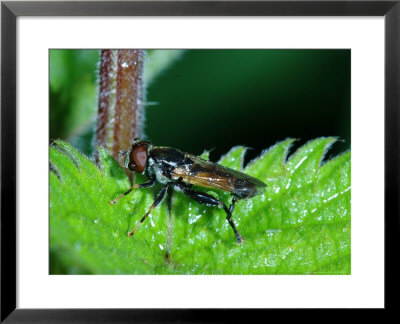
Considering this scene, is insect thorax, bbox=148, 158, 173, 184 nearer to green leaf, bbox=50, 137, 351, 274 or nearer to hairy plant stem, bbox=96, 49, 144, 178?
green leaf, bbox=50, 137, 351, 274

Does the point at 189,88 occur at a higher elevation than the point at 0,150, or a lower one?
higher

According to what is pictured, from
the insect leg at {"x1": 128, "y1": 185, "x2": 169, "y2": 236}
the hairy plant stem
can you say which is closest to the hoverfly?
the insect leg at {"x1": 128, "y1": 185, "x2": 169, "y2": 236}

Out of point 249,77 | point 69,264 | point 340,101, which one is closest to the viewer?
point 69,264

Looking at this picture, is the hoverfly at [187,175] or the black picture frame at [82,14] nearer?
the black picture frame at [82,14]

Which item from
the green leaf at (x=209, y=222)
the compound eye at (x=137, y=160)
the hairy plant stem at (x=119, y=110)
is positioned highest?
the hairy plant stem at (x=119, y=110)

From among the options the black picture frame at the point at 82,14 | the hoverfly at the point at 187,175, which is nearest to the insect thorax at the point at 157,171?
the hoverfly at the point at 187,175

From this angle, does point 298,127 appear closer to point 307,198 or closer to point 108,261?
point 307,198

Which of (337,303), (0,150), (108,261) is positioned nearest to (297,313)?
(337,303)

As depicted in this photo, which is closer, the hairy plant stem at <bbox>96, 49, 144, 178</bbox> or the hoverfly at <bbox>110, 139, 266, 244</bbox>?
the hoverfly at <bbox>110, 139, 266, 244</bbox>

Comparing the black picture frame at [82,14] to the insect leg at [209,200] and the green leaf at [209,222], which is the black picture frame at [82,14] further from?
the insect leg at [209,200]
